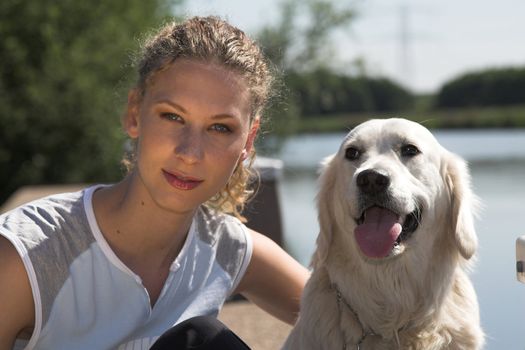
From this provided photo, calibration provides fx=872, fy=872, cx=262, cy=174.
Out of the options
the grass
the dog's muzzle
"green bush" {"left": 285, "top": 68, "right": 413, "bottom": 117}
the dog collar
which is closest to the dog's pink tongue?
the dog's muzzle

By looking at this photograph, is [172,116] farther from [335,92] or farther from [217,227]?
[335,92]

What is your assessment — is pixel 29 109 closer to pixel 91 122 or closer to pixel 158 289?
pixel 91 122

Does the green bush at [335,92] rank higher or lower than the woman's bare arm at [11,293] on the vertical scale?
lower

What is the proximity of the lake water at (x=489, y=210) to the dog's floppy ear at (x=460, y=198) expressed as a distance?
5.1 inches

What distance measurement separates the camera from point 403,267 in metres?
3.30

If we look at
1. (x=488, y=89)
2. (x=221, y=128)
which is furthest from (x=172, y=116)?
(x=488, y=89)

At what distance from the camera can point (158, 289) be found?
312cm

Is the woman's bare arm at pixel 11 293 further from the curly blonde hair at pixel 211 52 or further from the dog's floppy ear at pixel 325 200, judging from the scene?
the dog's floppy ear at pixel 325 200

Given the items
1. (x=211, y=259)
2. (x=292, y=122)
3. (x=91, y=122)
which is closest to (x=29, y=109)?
(x=91, y=122)

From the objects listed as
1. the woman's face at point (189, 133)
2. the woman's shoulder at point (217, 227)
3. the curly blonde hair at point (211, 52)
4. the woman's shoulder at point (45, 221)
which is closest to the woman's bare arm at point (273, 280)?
the woman's shoulder at point (217, 227)

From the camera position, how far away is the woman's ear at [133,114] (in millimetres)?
3182

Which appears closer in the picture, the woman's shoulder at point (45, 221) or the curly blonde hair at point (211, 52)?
the woman's shoulder at point (45, 221)

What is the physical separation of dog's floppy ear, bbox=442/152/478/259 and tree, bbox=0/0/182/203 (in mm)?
12191

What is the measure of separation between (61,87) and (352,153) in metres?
12.7
